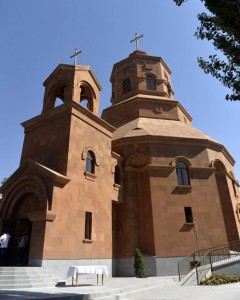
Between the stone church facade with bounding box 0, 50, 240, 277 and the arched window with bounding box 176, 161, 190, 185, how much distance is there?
0.24 ft

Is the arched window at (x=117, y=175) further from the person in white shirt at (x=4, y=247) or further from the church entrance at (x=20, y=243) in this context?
the person in white shirt at (x=4, y=247)

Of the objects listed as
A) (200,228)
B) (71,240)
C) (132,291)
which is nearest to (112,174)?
(71,240)

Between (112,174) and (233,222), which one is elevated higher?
(112,174)

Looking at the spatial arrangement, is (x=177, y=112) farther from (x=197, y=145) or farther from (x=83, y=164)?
(x=83, y=164)

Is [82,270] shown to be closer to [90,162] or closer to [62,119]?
[90,162]

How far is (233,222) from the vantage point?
18.1m

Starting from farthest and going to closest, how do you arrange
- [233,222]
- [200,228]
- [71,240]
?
1. [233,222]
2. [200,228]
3. [71,240]

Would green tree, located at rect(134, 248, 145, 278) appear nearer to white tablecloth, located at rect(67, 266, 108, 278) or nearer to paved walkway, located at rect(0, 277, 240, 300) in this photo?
paved walkway, located at rect(0, 277, 240, 300)

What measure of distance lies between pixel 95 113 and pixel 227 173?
1119 cm

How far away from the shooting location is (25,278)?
9.98m

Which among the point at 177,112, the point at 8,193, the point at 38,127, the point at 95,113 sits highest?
the point at 177,112

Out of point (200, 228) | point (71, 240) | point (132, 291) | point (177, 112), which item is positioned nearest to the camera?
point (132, 291)

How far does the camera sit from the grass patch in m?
12.0

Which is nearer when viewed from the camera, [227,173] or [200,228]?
[200,228]
